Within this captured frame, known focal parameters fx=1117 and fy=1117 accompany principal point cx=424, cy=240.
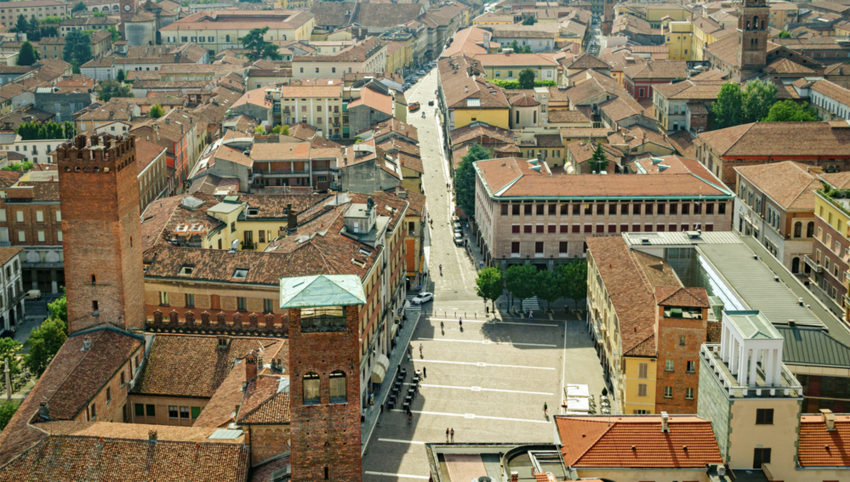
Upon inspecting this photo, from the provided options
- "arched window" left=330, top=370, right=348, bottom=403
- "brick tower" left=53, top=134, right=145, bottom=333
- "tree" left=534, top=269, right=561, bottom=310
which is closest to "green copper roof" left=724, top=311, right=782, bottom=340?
"arched window" left=330, top=370, right=348, bottom=403

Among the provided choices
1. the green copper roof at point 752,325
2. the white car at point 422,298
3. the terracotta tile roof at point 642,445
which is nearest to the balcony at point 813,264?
the white car at point 422,298

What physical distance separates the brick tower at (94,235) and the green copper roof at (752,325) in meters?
46.4

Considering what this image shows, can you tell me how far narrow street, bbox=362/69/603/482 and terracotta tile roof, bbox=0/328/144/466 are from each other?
2061 cm

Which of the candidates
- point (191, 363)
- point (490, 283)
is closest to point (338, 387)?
point (191, 363)

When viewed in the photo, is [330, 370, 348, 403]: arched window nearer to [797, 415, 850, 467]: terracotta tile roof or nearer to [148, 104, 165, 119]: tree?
[797, 415, 850, 467]: terracotta tile roof

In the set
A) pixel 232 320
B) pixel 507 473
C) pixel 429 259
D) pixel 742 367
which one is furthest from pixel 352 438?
pixel 429 259

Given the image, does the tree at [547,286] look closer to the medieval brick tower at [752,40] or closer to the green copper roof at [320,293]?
the green copper roof at [320,293]

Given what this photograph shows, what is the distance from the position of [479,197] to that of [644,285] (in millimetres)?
43183

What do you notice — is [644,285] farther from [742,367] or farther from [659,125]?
[659,125]

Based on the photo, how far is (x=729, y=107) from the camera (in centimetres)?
17775

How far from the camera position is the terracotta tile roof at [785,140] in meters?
147

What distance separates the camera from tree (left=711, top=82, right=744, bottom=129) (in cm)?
17775

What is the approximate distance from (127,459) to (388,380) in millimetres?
36796

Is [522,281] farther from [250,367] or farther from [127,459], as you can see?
[127,459]
